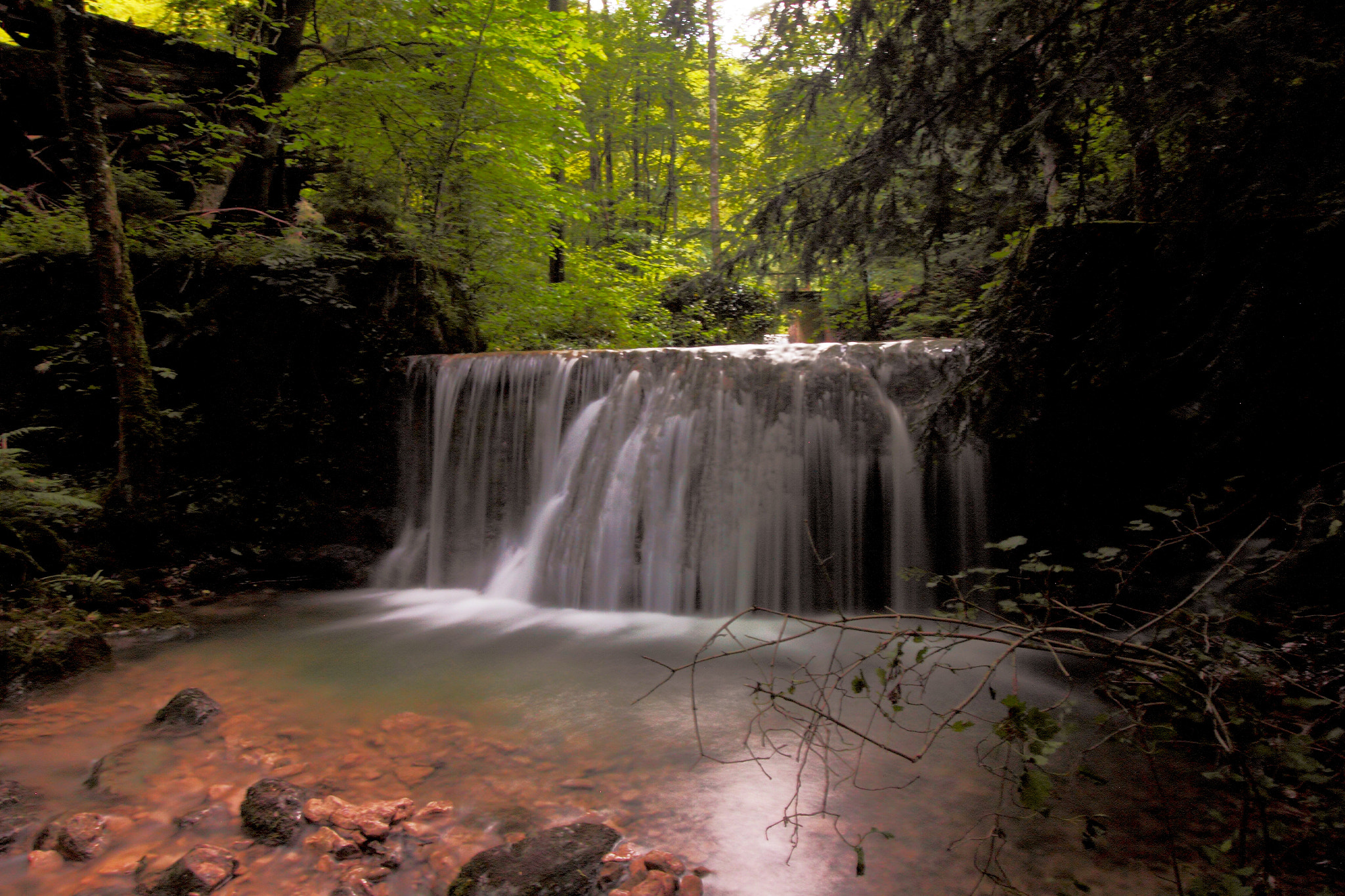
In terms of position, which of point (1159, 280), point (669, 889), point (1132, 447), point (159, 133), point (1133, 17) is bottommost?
point (669, 889)

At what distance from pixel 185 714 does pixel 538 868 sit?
2.57 meters

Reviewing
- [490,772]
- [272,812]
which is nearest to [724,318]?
[490,772]

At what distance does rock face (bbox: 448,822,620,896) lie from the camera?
2.46 meters

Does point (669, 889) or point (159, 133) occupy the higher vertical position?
point (159, 133)

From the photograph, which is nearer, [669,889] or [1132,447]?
[669,889]

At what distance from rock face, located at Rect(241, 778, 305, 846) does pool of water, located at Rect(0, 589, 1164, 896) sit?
2.8 inches

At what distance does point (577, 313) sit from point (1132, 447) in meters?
10.00

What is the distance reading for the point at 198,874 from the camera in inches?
97.1

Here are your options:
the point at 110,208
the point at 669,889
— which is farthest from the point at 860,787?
the point at 110,208

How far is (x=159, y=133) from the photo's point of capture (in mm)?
8906

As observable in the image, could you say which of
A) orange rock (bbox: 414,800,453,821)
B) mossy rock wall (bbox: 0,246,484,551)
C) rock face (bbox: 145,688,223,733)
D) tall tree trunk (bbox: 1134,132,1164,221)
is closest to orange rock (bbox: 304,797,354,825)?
orange rock (bbox: 414,800,453,821)

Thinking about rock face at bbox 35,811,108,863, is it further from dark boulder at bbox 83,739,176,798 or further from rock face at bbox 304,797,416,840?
rock face at bbox 304,797,416,840

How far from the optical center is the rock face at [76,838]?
261 cm

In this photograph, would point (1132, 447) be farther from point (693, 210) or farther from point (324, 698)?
point (693, 210)
